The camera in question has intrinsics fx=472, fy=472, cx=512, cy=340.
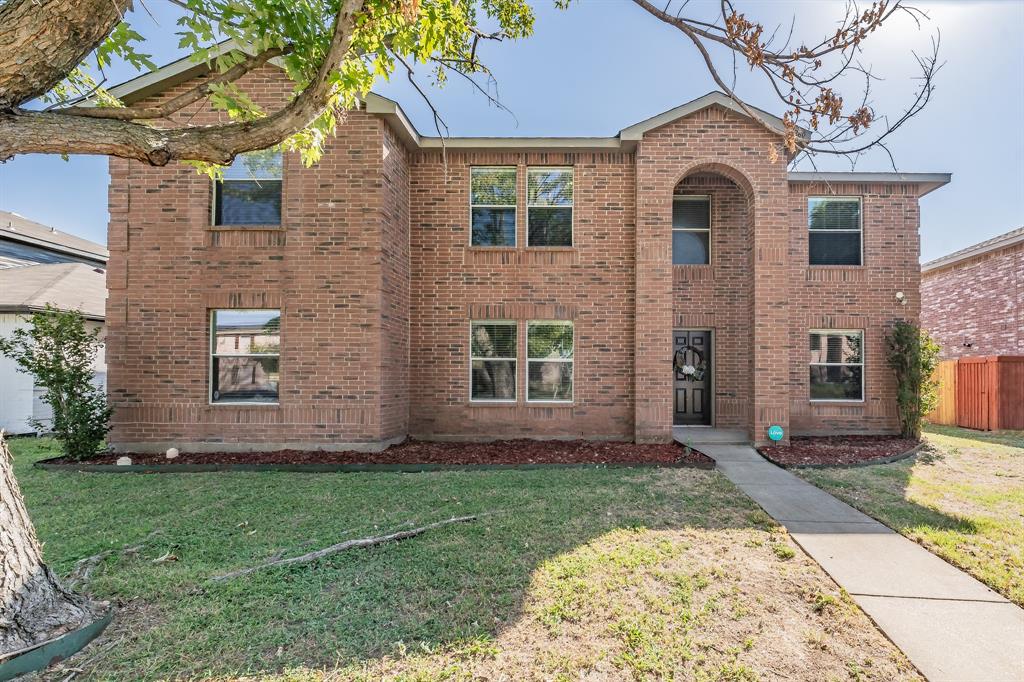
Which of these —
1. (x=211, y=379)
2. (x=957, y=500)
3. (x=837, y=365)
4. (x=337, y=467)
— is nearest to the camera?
(x=957, y=500)

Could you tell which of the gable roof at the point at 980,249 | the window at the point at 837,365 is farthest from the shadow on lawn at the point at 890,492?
the gable roof at the point at 980,249

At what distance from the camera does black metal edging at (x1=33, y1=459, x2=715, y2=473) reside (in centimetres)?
752

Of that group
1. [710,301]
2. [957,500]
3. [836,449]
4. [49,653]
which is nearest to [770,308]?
[710,301]

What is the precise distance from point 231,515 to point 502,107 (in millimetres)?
5983

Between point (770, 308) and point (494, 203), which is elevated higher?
point (494, 203)

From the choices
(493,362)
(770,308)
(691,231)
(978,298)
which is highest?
(691,231)

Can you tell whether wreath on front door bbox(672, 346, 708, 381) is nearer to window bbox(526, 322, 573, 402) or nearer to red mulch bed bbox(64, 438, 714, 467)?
red mulch bed bbox(64, 438, 714, 467)

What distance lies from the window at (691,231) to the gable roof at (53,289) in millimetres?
14197

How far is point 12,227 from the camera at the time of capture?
17.3 m

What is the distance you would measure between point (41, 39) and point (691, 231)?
10.6m

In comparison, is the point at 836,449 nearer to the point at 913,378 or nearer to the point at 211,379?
the point at 913,378

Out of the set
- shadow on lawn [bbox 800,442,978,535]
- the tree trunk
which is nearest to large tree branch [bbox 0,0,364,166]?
the tree trunk

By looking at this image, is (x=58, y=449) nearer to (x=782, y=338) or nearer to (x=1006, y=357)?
(x=782, y=338)

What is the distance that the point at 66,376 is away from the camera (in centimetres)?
795
